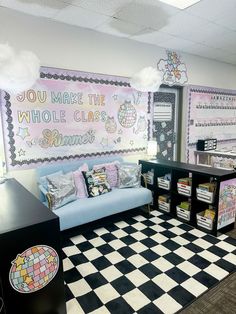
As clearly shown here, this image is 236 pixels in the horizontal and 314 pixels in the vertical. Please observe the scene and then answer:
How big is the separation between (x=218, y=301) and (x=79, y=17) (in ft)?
11.4

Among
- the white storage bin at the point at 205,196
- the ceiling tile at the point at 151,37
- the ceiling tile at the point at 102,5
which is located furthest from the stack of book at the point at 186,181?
the ceiling tile at the point at 102,5

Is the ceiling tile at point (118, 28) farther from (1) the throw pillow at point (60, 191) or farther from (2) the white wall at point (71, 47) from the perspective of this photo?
(1) the throw pillow at point (60, 191)

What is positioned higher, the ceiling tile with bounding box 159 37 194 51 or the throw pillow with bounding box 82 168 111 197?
the ceiling tile with bounding box 159 37 194 51

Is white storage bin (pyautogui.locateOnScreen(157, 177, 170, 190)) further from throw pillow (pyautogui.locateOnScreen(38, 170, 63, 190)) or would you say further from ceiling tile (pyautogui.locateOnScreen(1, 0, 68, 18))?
ceiling tile (pyautogui.locateOnScreen(1, 0, 68, 18))

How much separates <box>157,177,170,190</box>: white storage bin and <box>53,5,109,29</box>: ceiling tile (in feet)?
8.04

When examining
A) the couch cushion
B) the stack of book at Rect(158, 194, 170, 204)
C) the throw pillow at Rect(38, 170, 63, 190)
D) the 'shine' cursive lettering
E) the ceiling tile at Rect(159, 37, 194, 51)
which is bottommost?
the stack of book at Rect(158, 194, 170, 204)

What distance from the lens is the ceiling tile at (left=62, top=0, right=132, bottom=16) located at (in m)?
2.54

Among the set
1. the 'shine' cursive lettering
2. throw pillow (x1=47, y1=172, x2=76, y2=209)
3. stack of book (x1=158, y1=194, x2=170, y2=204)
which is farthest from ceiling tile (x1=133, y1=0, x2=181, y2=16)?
stack of book (x1=158, y1=194, x2=170, y2=204)

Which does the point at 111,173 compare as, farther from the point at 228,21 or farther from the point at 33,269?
the point at 228,21

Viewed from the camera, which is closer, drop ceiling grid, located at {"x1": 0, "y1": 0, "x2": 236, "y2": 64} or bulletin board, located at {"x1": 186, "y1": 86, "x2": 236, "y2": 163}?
drop ceiling grid, located at {"x1": 0, "y1": 0, "x2": 236, "y2": 64}

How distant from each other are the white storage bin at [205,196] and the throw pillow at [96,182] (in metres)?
1.26

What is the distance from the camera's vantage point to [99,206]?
2963mm

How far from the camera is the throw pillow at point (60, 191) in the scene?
2.79 metres

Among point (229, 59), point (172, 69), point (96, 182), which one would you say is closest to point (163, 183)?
point (96, 182)
